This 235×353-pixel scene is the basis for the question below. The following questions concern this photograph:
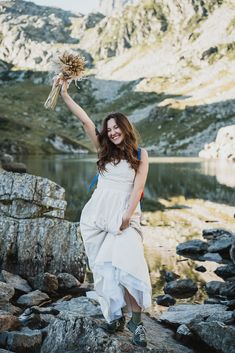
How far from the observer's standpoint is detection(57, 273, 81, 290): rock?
58.3 feet

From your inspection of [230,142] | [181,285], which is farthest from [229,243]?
[230,142]

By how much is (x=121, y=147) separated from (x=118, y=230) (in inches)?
71.7

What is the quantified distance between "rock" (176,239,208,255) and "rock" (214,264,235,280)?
13.6 feet

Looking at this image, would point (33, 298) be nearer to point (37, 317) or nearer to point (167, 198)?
point (37, 317)

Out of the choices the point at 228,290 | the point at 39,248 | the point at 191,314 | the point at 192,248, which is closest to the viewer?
the point at 191,314

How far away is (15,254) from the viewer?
1872cm

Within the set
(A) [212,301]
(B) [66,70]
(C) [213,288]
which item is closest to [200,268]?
(C) [213,288]

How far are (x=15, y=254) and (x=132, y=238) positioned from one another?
413 inches

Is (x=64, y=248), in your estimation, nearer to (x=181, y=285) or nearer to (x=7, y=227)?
(x=7, y=227)

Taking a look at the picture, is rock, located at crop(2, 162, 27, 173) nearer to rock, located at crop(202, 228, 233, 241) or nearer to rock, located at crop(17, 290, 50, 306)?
rock, located at crop(17, 290, 50, 306)

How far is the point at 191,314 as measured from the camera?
14.1m

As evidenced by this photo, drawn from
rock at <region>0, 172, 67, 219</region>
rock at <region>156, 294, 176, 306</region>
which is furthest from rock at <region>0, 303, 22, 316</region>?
rock at <region>0, 172, 67, 219</region>

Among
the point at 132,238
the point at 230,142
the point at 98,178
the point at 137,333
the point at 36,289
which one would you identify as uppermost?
the point at 230,142

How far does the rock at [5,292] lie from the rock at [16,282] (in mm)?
1157
